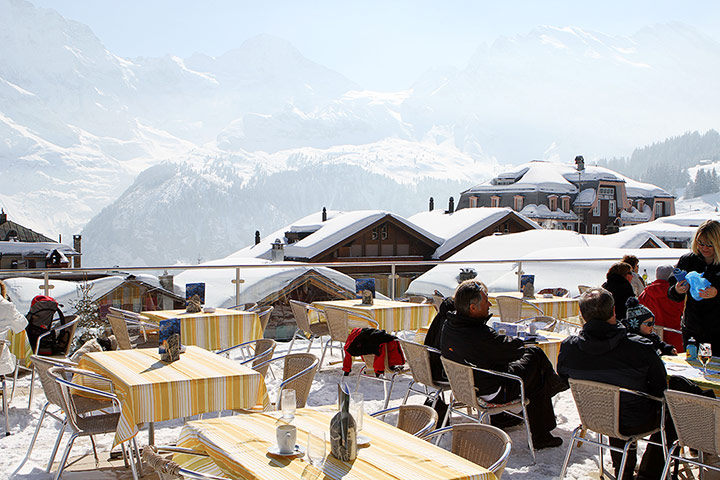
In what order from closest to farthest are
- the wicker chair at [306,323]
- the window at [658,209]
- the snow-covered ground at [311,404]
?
the snow-covered ground at [311,404] → the wicker chair at [306,323] → the window at [658,209]

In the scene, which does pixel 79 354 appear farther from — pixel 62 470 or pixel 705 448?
Result: pixel 705 448

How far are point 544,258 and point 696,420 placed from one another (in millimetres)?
14565

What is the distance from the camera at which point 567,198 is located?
68250 mm

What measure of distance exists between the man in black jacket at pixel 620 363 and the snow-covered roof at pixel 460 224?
36.1m

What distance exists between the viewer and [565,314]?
9.34 meters

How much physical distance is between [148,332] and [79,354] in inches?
75.4

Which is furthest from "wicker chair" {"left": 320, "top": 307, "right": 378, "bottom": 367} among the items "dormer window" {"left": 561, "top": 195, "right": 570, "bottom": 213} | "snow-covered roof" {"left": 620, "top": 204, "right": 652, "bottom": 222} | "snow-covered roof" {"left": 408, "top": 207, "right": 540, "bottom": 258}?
"snow-covered roof" {"left": 620, "top": 204, "right": 652, "bottom": 222}

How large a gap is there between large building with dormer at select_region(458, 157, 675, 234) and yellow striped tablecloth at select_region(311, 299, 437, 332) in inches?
2281

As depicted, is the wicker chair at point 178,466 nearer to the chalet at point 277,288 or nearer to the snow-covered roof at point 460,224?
the chalet at point 277,288

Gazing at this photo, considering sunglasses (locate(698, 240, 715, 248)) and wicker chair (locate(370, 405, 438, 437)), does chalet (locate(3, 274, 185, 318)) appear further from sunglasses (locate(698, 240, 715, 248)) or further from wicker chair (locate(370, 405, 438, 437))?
sunglasses (locate(698, 240, 715, 248))

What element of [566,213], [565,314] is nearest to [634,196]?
[566,213]

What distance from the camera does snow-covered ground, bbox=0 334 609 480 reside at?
4926mm

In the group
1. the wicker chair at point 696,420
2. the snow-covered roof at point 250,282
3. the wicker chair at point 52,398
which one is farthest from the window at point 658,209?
the wicker chair at point 52,398

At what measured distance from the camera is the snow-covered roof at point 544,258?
45.2ft
